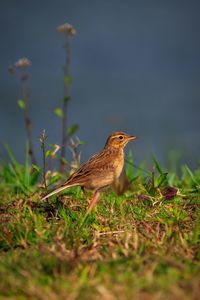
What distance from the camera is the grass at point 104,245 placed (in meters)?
3.61

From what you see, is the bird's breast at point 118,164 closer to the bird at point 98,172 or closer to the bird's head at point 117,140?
the bird at point 98,172

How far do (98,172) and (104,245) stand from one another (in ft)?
6.24

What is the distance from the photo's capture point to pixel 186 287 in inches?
141

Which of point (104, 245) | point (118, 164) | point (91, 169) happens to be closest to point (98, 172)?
point (91, 169)

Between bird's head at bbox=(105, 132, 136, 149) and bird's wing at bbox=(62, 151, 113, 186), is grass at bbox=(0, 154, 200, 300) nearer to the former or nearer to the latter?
bird's wing at bbox=(62, 151, 113, 186)

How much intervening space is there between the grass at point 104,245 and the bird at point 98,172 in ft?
0.58

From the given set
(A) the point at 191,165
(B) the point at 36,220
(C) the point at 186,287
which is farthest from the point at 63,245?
(A) the point at 191,165

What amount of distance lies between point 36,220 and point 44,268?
4.51 ft

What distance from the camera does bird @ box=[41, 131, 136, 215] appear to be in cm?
646

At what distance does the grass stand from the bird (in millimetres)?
176

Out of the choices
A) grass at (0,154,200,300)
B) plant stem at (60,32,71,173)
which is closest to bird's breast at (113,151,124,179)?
grass at (0,154,200,300)

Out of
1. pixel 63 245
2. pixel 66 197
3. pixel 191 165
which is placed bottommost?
pixel 191 165

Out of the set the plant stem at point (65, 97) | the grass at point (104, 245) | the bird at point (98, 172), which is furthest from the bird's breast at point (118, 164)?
the plant stem at point (65, 97)

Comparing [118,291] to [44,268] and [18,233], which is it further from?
[18,233]
